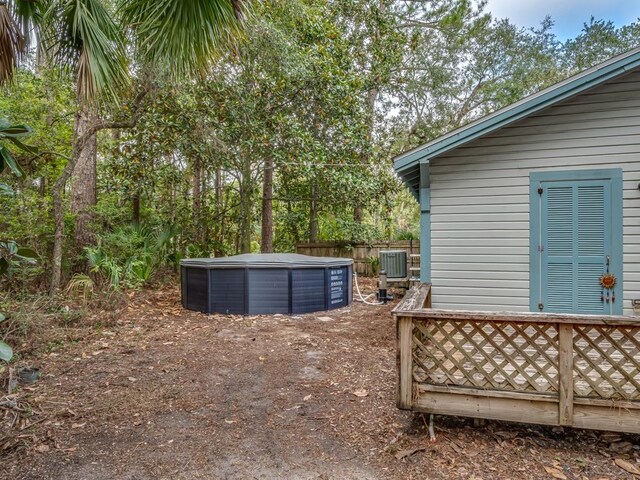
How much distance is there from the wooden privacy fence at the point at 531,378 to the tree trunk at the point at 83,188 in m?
6.56

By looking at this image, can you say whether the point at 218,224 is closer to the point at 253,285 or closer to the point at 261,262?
the point at 261,262

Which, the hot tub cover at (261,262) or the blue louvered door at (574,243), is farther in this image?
the hot tub cover at (261,262)

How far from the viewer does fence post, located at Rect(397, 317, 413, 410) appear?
2.90 m

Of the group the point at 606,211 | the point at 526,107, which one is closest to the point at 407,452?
the point at 606,211

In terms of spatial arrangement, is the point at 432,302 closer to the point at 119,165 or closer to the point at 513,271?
the point at 513,271

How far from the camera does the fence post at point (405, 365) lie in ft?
9.53

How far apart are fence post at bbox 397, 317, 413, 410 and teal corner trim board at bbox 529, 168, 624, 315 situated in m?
2.76

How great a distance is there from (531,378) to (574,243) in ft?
8.69

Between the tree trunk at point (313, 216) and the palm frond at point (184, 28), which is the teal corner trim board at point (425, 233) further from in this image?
the tree trunk at point (313, 216)

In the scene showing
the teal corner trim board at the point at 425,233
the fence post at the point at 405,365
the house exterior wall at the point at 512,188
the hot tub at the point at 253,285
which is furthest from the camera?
the hot tub at the point at 253,285

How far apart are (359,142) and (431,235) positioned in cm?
478

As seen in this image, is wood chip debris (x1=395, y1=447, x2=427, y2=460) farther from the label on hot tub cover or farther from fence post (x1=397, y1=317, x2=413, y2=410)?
the label on hot tub cover

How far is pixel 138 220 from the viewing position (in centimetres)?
943

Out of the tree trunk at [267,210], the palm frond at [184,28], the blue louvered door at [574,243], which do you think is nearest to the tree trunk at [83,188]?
the palm frond at [184,28]
